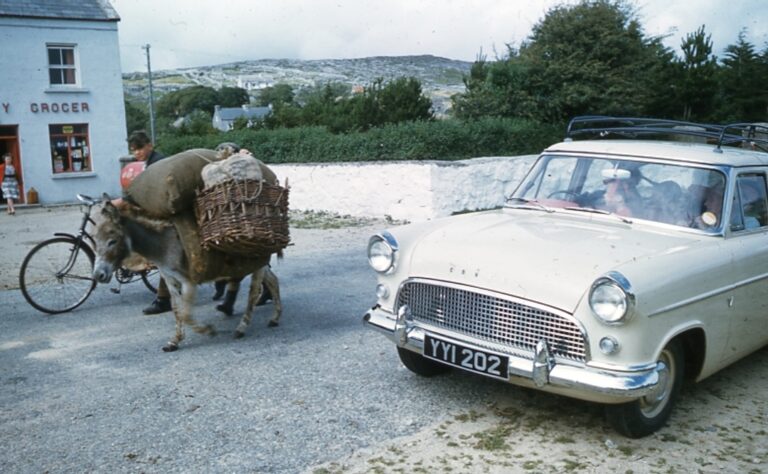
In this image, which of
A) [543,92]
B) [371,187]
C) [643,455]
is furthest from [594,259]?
[543,92]

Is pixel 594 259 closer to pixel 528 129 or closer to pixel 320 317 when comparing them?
pixel 320 317

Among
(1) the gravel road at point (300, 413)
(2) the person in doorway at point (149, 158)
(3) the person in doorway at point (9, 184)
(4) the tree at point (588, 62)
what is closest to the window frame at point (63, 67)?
(3) the person in doorway at point (9, 184)

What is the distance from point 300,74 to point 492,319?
251 feet

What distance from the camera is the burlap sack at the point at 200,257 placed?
19.4ft

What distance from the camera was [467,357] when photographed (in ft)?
13.8

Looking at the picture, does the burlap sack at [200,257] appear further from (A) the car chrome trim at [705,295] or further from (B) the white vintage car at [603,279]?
(A) the car chrome trim at [705,295]

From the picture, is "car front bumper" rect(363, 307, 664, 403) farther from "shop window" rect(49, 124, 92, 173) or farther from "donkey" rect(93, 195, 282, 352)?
"shop window" rect(49, 124, 92, 173)

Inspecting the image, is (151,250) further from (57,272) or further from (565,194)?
(565,194)

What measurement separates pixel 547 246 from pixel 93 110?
2474cm

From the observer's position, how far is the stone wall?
14.0 m

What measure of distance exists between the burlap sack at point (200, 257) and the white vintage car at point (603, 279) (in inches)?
66.2

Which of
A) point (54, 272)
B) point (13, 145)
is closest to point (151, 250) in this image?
point (54, 272)

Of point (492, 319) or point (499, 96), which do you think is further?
point (499, 96)

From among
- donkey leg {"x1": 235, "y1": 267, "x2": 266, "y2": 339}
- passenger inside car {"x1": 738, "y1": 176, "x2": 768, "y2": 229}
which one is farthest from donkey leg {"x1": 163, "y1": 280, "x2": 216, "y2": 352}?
passenger inside car {"x1": 738, "y1": 176, "x2": 768, "y2": 229}
